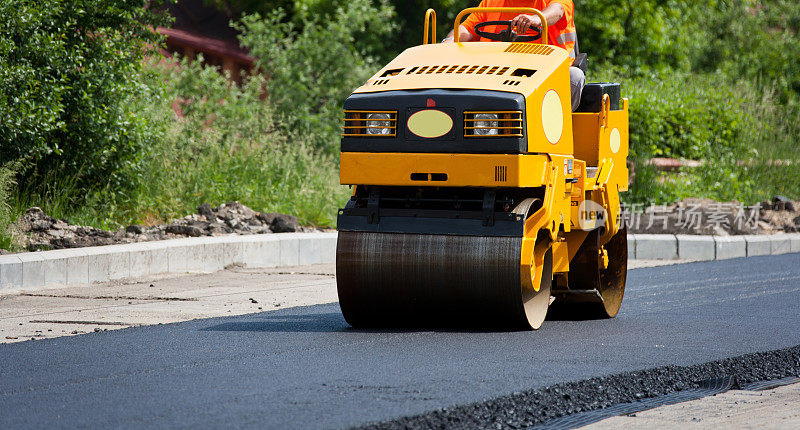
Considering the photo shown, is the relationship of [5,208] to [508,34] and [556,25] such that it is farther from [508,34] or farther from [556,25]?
[556,25]

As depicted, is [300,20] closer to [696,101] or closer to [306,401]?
[696,101]

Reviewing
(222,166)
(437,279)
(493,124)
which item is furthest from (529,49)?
(222,166)

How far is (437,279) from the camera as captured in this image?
20.4 feet

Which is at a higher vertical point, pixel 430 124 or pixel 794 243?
pixel 430 124

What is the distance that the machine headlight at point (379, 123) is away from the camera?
6242 millimetres

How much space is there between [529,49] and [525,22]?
1.00ft

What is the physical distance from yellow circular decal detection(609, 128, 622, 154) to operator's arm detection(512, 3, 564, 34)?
0.90 meters

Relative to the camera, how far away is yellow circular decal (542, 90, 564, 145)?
20.9ft

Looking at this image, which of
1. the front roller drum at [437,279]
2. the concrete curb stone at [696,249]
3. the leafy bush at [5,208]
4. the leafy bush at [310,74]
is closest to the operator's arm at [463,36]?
the front roller drum at [437,279]

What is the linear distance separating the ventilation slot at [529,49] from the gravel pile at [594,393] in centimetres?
216

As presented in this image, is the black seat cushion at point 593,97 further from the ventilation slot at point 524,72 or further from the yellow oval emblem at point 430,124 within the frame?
the yellow oval emblem at point 430,124

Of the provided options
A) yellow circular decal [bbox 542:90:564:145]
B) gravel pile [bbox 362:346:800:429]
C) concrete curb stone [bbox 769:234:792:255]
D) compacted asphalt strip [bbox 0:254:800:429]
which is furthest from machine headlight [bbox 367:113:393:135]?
concrete curb stone [bbox 769:234:792:255]

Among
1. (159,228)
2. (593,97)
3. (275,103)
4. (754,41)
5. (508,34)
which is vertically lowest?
(159,228)

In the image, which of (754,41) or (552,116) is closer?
(552,116)
